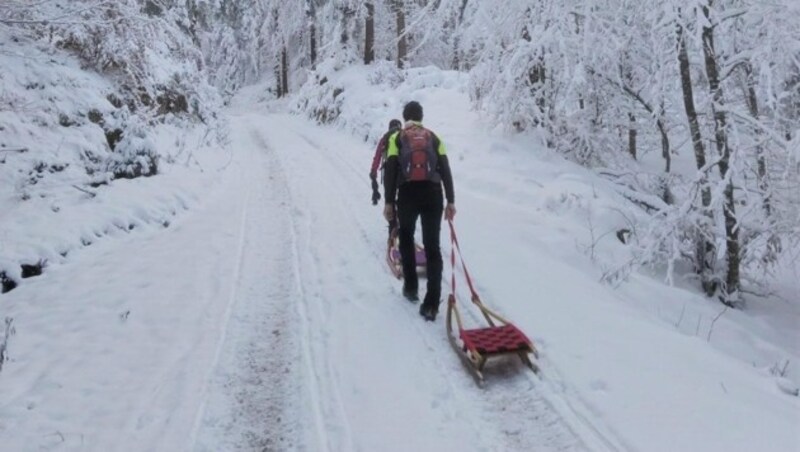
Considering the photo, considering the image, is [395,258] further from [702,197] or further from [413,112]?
[702,197]

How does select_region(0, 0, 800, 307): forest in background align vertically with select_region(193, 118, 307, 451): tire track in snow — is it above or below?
above

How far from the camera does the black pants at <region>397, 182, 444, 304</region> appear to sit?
615cm

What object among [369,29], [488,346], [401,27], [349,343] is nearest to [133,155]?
[349,343]

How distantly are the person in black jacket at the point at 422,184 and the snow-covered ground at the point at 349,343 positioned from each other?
0.52 meters

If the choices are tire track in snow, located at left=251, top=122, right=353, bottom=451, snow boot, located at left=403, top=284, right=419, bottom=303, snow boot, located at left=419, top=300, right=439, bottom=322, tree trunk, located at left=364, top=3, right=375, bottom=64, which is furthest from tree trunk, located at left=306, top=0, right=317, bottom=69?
snow boot, located at left=419, top=300, right=439, bottom=322

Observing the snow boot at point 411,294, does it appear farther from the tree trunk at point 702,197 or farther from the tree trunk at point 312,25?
the tree trunk at point 312,25

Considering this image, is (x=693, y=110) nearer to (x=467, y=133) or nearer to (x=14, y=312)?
(x=467, y=133)

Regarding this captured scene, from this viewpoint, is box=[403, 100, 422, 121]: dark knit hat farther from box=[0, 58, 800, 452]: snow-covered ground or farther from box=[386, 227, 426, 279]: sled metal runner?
box=[0, 58, 800, 452]: snow-covered ground

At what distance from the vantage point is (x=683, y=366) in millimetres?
5094

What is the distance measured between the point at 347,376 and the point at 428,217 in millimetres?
2095

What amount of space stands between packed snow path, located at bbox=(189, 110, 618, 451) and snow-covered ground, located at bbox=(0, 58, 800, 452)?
20 mm

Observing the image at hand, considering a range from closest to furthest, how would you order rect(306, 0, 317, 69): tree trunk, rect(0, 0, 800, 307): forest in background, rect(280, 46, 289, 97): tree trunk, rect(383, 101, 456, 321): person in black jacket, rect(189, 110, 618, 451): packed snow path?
rect(189, 110, 618, 451): packed snow path
rect(383, 101, 456, 321): person in black jacket
rect(0, 0, 800, 307): forest in background
rect(306, 0, 317, 69): tree trunk
rect(280, 46, 289, 97): tree trunk

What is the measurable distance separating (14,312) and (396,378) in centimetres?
450

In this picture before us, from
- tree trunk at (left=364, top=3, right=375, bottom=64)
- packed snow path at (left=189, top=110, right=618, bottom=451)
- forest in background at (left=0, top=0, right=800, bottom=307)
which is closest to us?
packed snow path at (left=189, top=110, right=618, bottom=451)
